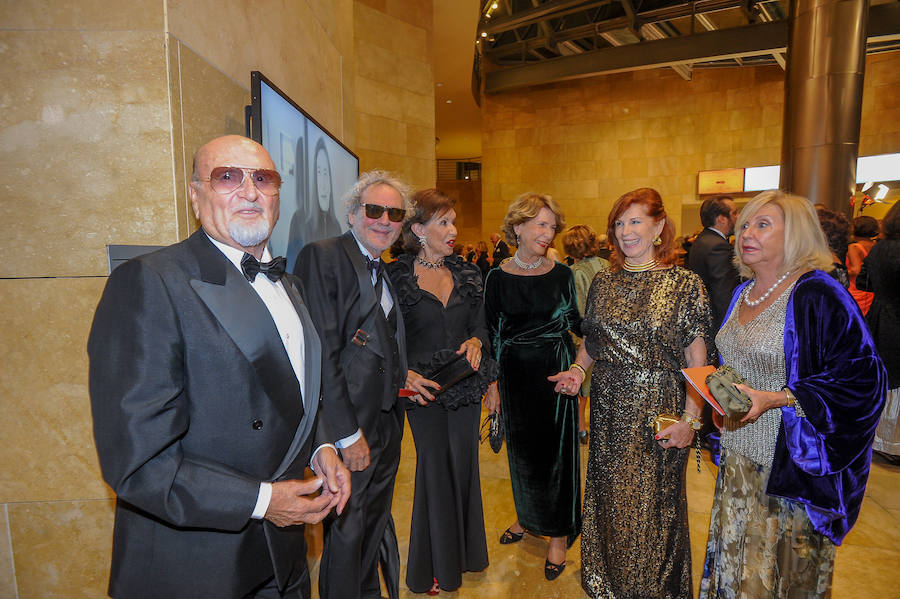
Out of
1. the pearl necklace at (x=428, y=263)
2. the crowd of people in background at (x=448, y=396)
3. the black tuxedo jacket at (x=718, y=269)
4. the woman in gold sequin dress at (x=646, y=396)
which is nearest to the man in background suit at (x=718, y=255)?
the black tuxedo jacket at (x=718, y=269)

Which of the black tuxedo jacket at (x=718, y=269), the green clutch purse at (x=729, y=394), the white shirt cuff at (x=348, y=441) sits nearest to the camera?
the green clutch purse at (x=729, y=394)

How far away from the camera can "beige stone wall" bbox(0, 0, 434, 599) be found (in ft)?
5.74

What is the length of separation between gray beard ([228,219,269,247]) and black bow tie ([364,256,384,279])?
0.80 meters

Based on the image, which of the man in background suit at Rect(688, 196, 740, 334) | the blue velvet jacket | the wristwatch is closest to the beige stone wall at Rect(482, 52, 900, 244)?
the man in background suit at Rect(688, 196, 740, 334)

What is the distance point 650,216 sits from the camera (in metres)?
2.35

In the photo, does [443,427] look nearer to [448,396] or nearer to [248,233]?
[448,396]

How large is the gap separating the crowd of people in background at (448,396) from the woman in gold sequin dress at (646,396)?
0.04 feet

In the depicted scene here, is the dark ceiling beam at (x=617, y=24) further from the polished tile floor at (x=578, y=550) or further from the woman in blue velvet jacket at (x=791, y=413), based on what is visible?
the woman in blue velvet jacket at (x=791, y=413)

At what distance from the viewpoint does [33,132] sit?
1746 mm

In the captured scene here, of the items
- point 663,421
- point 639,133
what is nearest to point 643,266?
point 663,421

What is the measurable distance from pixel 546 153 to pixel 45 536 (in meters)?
14.4

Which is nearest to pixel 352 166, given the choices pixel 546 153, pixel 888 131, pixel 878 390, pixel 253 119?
pixel 253 119

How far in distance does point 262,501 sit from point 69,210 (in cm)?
137

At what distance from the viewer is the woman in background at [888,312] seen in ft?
12.6
